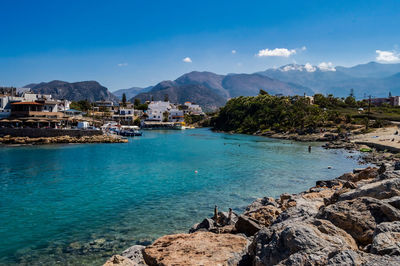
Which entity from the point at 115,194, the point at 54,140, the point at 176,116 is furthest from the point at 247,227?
the point at 176,116

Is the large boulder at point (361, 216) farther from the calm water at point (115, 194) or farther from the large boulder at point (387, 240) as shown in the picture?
the calm water at point (115, 194)

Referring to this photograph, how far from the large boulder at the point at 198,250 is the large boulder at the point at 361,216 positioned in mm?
2663

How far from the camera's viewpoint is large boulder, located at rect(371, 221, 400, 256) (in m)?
5.68

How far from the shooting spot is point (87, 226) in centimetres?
1742

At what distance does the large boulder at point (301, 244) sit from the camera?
5.69 m

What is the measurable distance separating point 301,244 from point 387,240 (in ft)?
6.13

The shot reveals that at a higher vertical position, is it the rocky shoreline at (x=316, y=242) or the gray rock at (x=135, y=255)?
the rocky shoreline at (x=316, y=242)

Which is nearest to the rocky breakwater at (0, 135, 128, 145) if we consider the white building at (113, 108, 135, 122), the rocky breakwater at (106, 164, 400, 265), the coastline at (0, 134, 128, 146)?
the coastline at (0, 134, 128, 146)

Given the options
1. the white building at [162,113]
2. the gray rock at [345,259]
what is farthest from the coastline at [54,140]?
the white building at [162,113]

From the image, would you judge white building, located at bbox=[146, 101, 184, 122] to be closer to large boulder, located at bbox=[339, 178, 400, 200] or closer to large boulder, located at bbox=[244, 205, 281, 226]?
large boulder, located at bbox=[244, 205, 281, 226]

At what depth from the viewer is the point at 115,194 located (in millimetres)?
24516

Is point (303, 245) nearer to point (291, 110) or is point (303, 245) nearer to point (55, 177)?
point (55, 177)

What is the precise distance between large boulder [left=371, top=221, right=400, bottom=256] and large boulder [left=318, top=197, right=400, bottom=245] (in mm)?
675

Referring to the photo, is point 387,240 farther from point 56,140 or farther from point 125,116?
point 125,116
